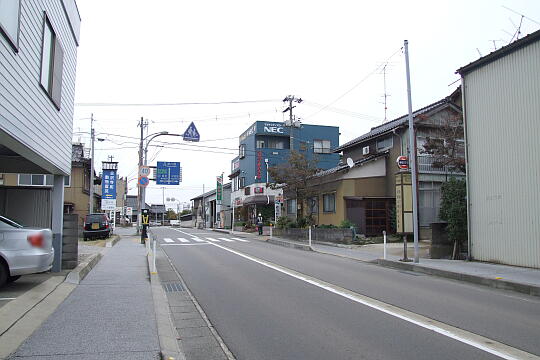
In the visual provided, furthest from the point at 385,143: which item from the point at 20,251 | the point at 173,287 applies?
the point at 20,251

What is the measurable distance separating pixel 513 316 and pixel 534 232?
20.5ft

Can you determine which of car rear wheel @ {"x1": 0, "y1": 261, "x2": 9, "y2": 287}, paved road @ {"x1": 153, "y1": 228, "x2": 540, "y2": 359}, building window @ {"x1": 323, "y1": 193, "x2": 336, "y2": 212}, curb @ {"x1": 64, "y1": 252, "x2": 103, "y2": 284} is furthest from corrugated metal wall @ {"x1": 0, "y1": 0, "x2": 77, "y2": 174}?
building window @ {"x1": 323, "y1": 193, "x2": 336, "y2": 212}

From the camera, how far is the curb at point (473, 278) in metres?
10.1

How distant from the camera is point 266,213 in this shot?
159ft

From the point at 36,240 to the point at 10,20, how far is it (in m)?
4.44

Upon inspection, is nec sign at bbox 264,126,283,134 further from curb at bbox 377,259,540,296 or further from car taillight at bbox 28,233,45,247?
car taillight at bbox 28,233,45,247

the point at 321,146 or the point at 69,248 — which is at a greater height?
the point at 321,146

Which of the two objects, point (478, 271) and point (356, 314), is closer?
point (356, 314)

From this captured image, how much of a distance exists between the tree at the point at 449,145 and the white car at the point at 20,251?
16.6 meters

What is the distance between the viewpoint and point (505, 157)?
14.0 m

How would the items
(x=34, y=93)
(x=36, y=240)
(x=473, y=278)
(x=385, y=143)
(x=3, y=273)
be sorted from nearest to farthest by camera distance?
1. (x=34, y=93)
2. (x=3, y=273)
3. (x=36, y=240)
4. (x=473, y=278)
5. (x=385, y=143)

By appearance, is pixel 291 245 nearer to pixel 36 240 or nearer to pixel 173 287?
pixel 173 287

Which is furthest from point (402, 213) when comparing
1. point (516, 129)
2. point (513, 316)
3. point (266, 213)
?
point (266, 213)

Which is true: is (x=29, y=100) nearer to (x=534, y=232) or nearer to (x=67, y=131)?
(x=67, y=131)
